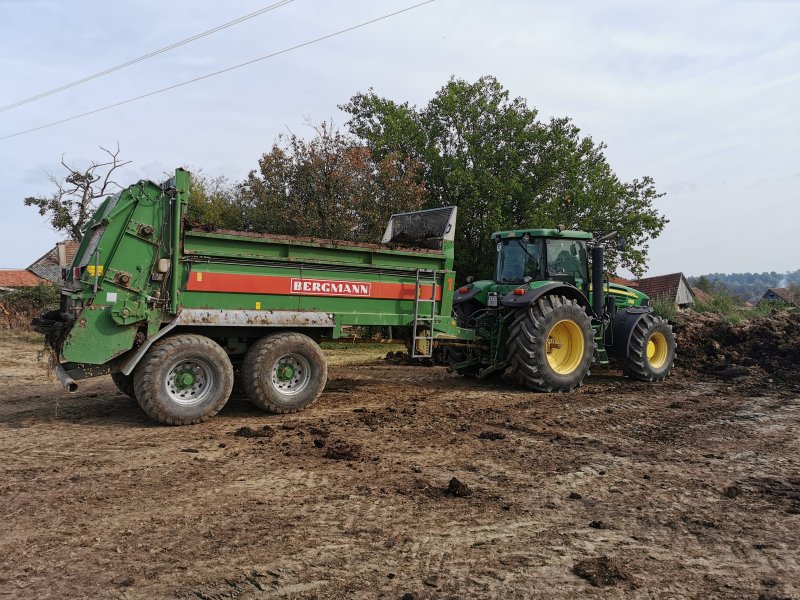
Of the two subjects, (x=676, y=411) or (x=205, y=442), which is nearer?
(x=205, y=442)

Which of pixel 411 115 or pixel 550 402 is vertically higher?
pixel 411 115

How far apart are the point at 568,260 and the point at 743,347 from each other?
503 cm

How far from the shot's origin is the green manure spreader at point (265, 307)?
6.89m

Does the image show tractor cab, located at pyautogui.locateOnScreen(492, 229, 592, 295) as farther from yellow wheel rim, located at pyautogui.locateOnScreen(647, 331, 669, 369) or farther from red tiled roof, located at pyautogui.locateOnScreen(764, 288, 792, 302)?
red tiled roof, located at pyautogui.locateOnScreen(764, 288, 792, 302)

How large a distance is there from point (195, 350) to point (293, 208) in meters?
10.6

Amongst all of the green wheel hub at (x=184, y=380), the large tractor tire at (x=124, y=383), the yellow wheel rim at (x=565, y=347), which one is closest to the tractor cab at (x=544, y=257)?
the yellow wheel rim at (x=565, y=347)

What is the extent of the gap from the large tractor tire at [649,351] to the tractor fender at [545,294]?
109 cm

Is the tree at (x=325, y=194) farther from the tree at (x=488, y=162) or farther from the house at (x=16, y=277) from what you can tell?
the house at (x=16, y=277)

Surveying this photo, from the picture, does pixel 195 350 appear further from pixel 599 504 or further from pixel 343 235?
pixel 343 235

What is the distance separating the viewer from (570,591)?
3.34m

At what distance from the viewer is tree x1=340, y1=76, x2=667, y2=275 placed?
75.2ft

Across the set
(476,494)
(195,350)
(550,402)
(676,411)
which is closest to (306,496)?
(476,494)

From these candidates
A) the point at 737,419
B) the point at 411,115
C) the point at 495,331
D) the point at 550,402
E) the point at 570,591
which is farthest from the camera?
the point at 411,115

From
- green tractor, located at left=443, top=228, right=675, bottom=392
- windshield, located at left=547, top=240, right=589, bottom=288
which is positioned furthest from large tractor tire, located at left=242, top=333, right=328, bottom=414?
windshield, located at left=547, top=240, right=589, bottom=288
